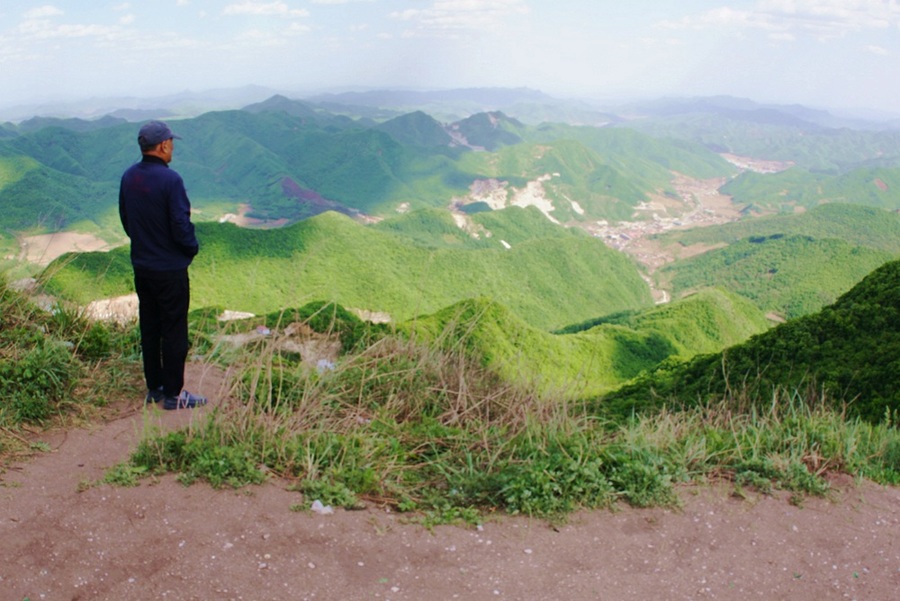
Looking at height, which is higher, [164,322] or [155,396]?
[164,322]

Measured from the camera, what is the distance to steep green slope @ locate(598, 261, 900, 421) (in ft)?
28.8

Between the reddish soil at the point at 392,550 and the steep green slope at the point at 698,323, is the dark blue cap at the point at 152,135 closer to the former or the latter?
the reddish soil at the point at 392,550

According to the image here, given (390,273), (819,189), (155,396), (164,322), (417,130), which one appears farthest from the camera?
(417,130)

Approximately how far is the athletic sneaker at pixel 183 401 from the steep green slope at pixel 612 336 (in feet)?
30.5

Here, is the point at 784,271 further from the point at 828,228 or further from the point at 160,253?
the point at 160,253

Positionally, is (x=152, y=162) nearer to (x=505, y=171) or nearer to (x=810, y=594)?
(x=810, y=594)

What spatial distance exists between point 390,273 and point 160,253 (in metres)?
43.6

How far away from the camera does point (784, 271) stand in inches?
2514

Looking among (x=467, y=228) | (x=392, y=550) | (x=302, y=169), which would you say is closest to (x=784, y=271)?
(x=467, y=228)

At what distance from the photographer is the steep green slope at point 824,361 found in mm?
8781

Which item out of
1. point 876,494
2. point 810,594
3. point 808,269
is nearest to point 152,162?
point 810,594

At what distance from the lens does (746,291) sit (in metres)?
63.6

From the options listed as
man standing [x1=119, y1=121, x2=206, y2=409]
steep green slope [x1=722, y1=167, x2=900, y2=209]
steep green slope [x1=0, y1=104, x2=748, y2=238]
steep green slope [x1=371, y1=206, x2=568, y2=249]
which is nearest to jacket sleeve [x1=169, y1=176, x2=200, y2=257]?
man standing [x1=119, y1=121, x2=206, y2=409]

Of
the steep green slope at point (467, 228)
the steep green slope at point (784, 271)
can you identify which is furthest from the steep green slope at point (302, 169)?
the steep green slope at point (784, 271)
